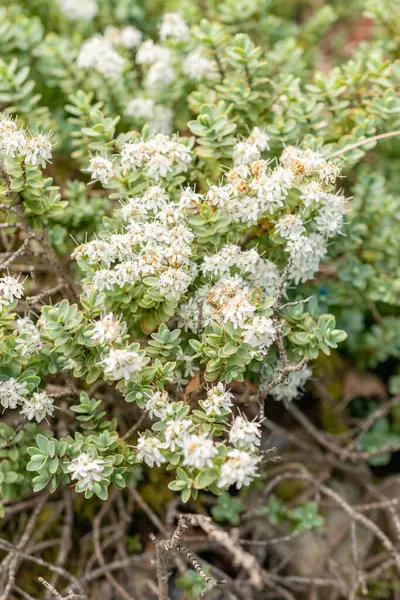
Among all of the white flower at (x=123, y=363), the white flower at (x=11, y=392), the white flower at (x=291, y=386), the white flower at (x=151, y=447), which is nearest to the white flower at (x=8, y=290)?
the white flower at (x=11, y=392)

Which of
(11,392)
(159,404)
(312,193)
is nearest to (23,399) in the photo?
(11,392)

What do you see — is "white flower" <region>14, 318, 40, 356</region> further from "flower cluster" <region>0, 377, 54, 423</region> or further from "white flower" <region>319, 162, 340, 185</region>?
"white flower" <region>319, 162, 340, 185</region>

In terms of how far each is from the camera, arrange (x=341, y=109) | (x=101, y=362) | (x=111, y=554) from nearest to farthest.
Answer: (x=101, y=362) → (x=341, y=109) → (x=111, y=554)

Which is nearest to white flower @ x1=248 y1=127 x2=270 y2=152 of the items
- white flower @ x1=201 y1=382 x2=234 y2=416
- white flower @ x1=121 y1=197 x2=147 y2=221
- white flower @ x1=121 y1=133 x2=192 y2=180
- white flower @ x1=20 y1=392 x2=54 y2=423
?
white flower @ x1=121 y1=133 x2=192 y2=180

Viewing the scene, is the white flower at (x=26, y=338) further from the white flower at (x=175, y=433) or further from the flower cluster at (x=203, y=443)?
the white flower at (x=175, y=433)

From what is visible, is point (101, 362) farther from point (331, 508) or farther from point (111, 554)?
point (331, 508)

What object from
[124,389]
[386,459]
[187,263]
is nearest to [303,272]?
[187,263]

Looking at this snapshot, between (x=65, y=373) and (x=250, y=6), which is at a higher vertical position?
(x=250, y=6)

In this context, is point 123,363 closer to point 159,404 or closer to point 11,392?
point 159,404
